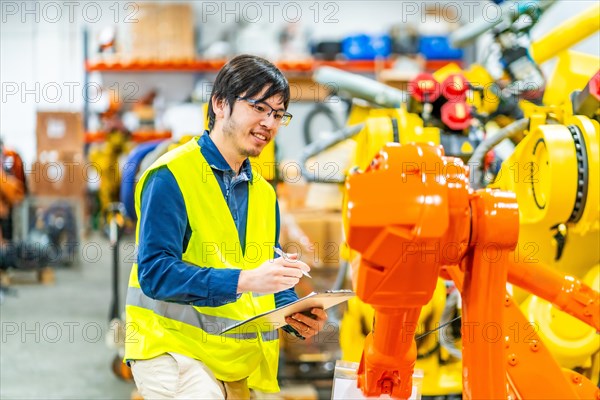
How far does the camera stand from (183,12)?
1256 centimetres

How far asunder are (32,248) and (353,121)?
15.2ft

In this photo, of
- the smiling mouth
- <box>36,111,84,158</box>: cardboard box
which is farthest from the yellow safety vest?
<box>36,111,84,158</box>: cardboard box

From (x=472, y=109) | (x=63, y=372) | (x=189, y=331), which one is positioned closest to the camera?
(x=189, y=331)

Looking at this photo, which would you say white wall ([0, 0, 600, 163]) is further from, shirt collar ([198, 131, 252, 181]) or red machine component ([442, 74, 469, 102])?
shirt collar ([198, 131, 252, 181])

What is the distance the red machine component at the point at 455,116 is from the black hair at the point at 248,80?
6.15 feet

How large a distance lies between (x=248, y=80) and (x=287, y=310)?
60 centimetres

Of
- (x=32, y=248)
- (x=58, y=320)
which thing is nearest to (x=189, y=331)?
(x=58, y=320)

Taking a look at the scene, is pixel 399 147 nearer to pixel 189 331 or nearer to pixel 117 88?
pixel 189 331

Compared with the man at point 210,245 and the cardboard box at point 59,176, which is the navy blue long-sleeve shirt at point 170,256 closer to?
the man at point 210,245

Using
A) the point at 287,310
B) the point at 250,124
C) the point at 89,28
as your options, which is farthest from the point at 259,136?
the point at 89,28

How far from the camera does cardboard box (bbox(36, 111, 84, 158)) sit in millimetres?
10562

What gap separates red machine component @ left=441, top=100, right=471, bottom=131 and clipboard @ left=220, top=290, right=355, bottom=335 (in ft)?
6.54

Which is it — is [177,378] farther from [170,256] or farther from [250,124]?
[250,124]

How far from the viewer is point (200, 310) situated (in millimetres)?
2232
